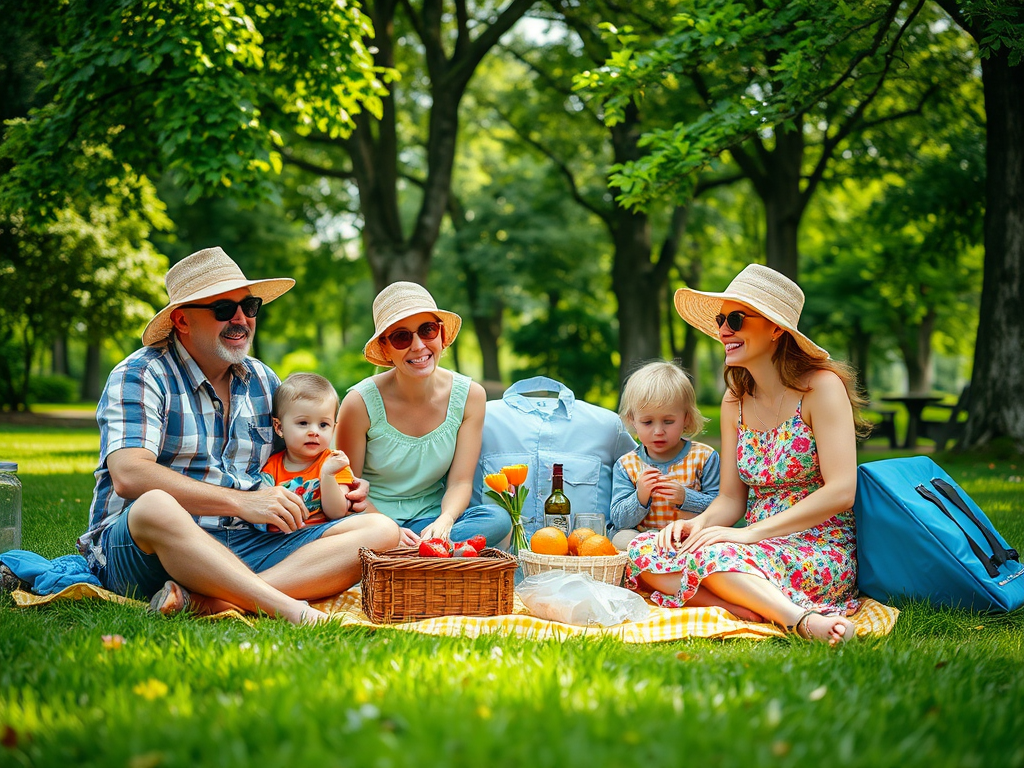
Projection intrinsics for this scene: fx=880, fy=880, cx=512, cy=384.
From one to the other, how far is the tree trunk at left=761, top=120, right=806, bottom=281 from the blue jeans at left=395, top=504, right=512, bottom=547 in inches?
400

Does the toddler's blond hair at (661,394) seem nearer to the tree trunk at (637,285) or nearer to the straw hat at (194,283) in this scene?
the straw hat at (194,283)

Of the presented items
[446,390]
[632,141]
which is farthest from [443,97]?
[446,390]

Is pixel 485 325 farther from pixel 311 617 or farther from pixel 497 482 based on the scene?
pixel 311 617

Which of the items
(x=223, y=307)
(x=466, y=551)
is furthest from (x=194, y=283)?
(x=466, y=551)

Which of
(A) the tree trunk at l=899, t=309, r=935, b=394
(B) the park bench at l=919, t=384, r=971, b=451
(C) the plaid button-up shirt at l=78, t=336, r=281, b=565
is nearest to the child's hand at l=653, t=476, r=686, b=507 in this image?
(C) the plaid button-up shirt at l=78, t=336, r=281, b=565

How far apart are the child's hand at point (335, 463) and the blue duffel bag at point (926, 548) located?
2.51m

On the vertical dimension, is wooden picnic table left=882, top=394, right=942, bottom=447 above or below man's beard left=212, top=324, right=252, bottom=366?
below

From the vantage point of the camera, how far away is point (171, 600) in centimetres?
389

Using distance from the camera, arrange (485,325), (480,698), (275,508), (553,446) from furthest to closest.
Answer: (485,325) < (553,446) < (275,508) < (480,698)

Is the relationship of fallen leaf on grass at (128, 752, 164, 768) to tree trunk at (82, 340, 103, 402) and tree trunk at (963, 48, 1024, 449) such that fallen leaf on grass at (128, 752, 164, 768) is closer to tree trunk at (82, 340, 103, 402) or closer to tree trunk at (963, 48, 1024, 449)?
tree trunk at (963, 48, 1024, 449)

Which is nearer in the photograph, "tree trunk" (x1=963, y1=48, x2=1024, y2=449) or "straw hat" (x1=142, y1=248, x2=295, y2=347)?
"straw hat" (x1=142, y1=248, x2=295, y2=347)

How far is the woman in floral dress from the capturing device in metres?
4.11

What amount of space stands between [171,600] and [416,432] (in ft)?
5.38

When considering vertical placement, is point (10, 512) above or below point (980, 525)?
below
